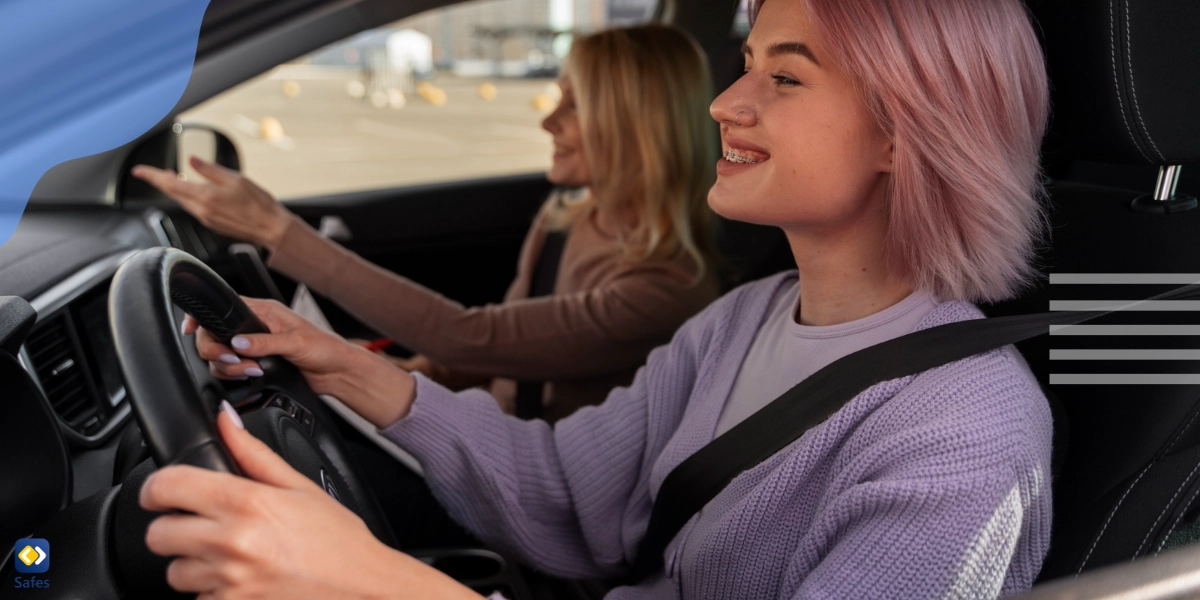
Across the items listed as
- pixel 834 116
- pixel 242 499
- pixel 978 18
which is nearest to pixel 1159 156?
pixel 978 18

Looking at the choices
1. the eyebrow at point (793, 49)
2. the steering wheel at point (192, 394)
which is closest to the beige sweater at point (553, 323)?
the steering wheel at point (192, 394)

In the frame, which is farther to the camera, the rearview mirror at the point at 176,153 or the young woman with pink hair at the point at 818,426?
the rearview mirror at the point at 176,153

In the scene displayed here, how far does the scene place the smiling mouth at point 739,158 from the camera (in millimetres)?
1136

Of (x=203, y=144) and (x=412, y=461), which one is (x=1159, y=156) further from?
(x=203, y=144)

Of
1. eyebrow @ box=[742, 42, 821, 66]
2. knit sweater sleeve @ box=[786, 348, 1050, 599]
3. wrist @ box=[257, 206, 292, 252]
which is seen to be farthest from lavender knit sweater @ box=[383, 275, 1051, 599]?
wrist @ box=[257, 206, 292, 252]

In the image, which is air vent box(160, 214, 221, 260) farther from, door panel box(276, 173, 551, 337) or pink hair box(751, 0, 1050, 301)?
pink hair box(751, 0, 1050, 301)

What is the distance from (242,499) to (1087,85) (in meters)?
1.01

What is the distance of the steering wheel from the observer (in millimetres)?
679

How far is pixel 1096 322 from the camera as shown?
1107 millimetres

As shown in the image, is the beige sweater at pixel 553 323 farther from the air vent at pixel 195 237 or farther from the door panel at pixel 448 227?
the door panel at pixel 448 227

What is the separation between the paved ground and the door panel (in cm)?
296

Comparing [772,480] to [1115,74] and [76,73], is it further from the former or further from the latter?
[76,73]

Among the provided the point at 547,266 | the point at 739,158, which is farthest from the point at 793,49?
the point at 547,266

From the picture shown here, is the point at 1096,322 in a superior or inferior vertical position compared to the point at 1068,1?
inferior
